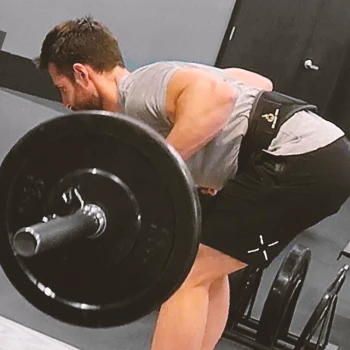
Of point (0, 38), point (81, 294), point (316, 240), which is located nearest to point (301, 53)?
point (316, 240)

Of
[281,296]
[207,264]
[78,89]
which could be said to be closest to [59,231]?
[78,89]

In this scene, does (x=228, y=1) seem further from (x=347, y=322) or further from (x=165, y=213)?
(x=165, y=213)

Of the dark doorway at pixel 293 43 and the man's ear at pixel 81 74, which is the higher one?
the man's ear at pixel 81 74

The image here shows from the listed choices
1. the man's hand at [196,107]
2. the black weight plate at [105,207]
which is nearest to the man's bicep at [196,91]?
the man's hand at [196,107]

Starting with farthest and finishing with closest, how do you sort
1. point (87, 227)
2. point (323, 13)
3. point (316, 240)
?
point (323, 13) → point (316, 240) → point (87, 227)

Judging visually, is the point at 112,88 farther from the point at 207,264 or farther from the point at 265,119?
the point at 207,264

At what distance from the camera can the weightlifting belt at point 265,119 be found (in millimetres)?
1567

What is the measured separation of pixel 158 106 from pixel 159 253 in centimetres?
63

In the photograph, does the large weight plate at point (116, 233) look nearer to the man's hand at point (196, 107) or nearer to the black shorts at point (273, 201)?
the man's hand at point (196, 107)

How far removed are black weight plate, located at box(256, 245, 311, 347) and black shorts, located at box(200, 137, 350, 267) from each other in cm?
58

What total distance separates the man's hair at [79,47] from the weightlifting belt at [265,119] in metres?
0.31

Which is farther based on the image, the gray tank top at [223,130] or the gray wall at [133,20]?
the gray wall at [133,20]

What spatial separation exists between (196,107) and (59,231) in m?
0.64

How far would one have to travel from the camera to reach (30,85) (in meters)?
5.24
